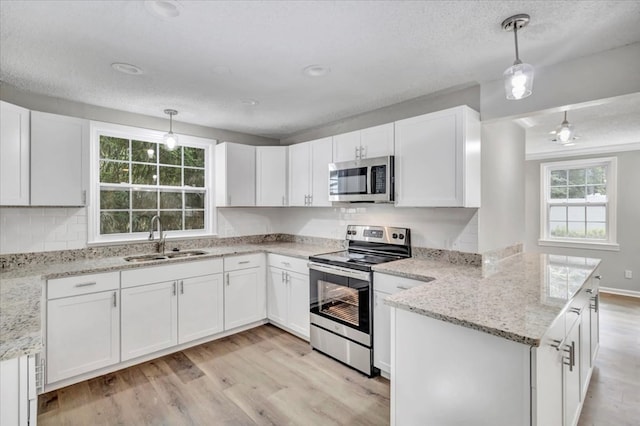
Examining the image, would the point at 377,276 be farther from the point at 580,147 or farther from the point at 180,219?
the point at 580,147

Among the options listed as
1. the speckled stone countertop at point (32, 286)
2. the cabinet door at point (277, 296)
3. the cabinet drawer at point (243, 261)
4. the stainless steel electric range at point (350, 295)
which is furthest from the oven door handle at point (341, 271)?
the cabinet drawer at point (243, 261)

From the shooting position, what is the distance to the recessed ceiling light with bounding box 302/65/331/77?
2.31m

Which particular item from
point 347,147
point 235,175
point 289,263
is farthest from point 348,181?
point 235,175

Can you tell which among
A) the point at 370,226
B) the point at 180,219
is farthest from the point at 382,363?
the point at 180,219

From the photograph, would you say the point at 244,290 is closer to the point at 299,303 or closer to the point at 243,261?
the point at 243,261

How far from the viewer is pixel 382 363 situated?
2.58 meters

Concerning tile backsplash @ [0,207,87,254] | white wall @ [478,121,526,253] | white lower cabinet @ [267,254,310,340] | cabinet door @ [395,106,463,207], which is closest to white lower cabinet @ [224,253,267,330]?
white lower cabinet @ [267,254,310,340]

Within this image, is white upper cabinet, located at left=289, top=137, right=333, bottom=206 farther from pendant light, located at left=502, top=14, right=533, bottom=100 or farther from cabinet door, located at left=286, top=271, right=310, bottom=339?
pendant light, located at left=502, top=14, right=533, bottom=100

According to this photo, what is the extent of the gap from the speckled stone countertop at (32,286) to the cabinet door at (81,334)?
0.75 ft

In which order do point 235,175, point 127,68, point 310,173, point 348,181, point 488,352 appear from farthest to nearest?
point 235,175 → point 310,173 → point 348,181 → point 127,68 → point 488,352

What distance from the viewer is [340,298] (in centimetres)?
293

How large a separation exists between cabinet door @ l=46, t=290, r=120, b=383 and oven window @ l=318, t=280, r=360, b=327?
1.76 meters

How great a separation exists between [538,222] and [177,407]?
20.2ft

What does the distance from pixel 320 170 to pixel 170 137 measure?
5.02ft
